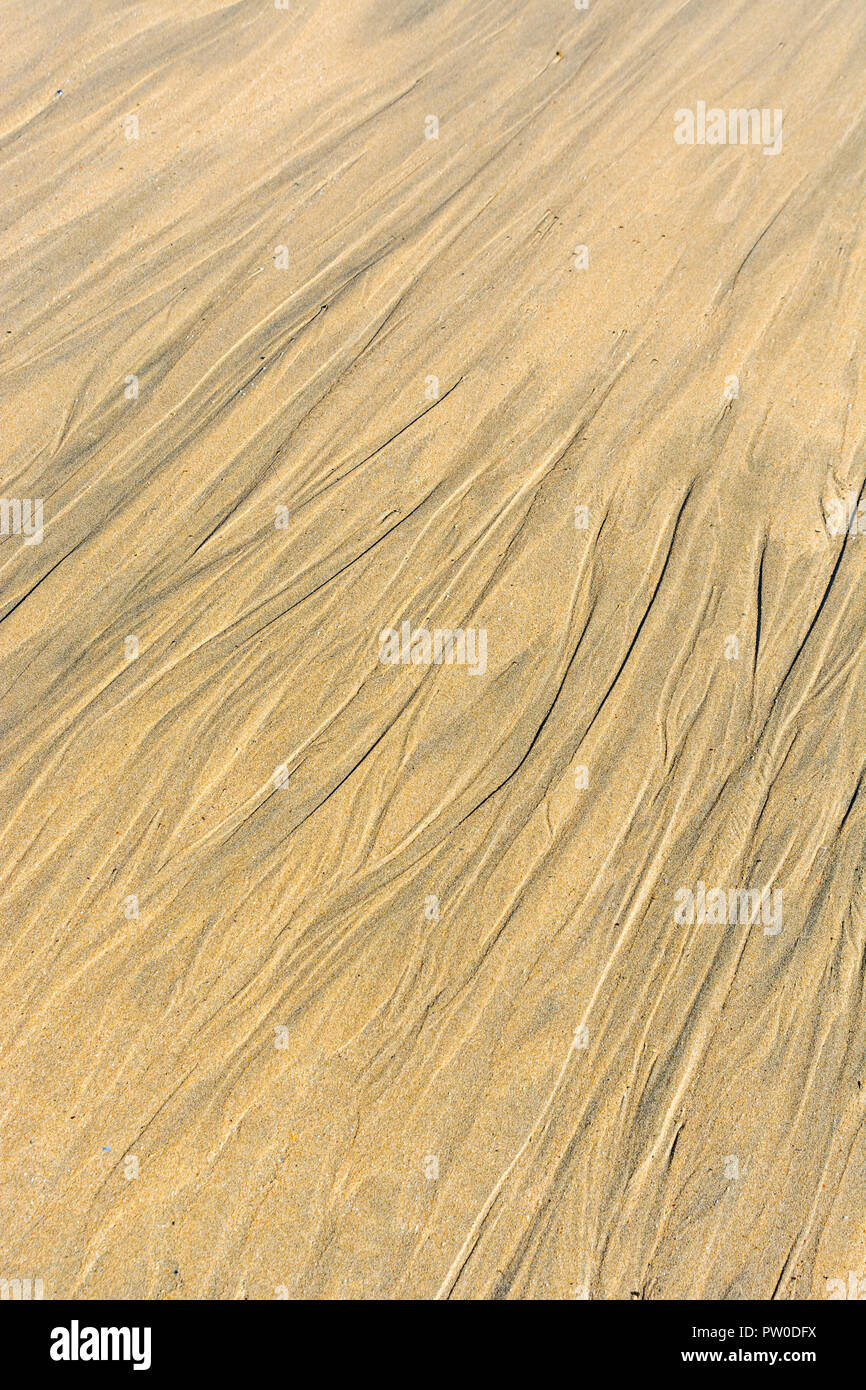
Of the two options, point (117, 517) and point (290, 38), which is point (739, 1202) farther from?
point (290, 38)

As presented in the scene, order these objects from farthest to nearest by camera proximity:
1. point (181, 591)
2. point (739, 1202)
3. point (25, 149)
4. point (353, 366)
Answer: point (25, 149) → point (353, 366) → point (181, 591) → point (739, 1202)

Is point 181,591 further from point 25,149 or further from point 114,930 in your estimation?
point 25,149

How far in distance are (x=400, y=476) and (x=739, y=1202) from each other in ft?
13.5

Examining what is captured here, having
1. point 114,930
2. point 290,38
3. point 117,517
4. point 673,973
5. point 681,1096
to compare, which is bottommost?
point 681,1096

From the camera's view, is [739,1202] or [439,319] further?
[439,319]

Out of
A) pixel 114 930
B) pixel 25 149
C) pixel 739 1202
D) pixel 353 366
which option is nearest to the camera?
pixel 739 1202

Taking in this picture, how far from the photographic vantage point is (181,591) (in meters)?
4.75

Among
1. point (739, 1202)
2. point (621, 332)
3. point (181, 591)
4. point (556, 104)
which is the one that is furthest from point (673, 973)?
point (556, 104)

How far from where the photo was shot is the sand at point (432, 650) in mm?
4059

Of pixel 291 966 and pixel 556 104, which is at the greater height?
pixel 556 104

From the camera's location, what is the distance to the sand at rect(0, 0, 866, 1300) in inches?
160

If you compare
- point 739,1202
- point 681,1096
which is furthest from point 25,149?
point 739,1202

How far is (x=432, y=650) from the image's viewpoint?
15.4ft

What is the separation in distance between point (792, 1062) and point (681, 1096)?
0.59m
